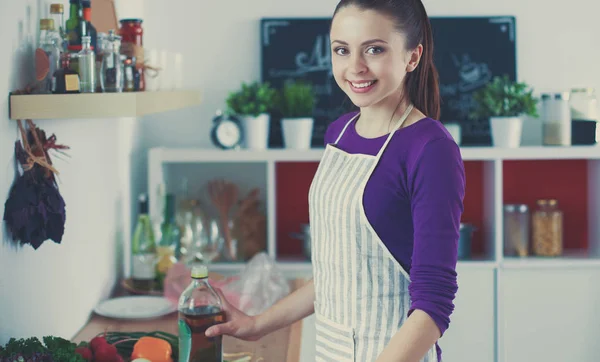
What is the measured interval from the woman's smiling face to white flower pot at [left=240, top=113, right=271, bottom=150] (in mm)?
1813

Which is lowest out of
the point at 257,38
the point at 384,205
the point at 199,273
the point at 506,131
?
the point at 199,273

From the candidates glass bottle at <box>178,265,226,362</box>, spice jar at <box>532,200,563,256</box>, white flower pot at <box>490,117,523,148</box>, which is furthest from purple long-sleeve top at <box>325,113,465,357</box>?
spice jar at <box>532,200,563,256</box>

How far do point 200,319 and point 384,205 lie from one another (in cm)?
54

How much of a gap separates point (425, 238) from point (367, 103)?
30cm

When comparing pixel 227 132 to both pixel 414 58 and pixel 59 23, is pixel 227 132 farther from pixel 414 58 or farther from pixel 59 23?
pixel 414 58

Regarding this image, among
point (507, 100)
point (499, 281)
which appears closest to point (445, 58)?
point (507, 100)

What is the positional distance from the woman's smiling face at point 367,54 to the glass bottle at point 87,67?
0.59 metres

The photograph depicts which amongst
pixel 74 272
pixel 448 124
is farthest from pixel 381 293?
pixel 448 124

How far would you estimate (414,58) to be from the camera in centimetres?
157

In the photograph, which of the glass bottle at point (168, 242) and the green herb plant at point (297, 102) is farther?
the green herb plant at point (297, 102)

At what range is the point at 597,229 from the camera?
3.46m

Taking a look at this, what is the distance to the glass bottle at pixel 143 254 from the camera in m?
2.80

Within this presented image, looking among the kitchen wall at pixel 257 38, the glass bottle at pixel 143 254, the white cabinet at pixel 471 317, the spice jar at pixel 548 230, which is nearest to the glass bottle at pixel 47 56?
the glass bottle at pixel 143 254

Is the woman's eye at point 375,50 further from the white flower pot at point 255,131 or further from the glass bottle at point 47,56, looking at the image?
the white flower pot at point 255,131
